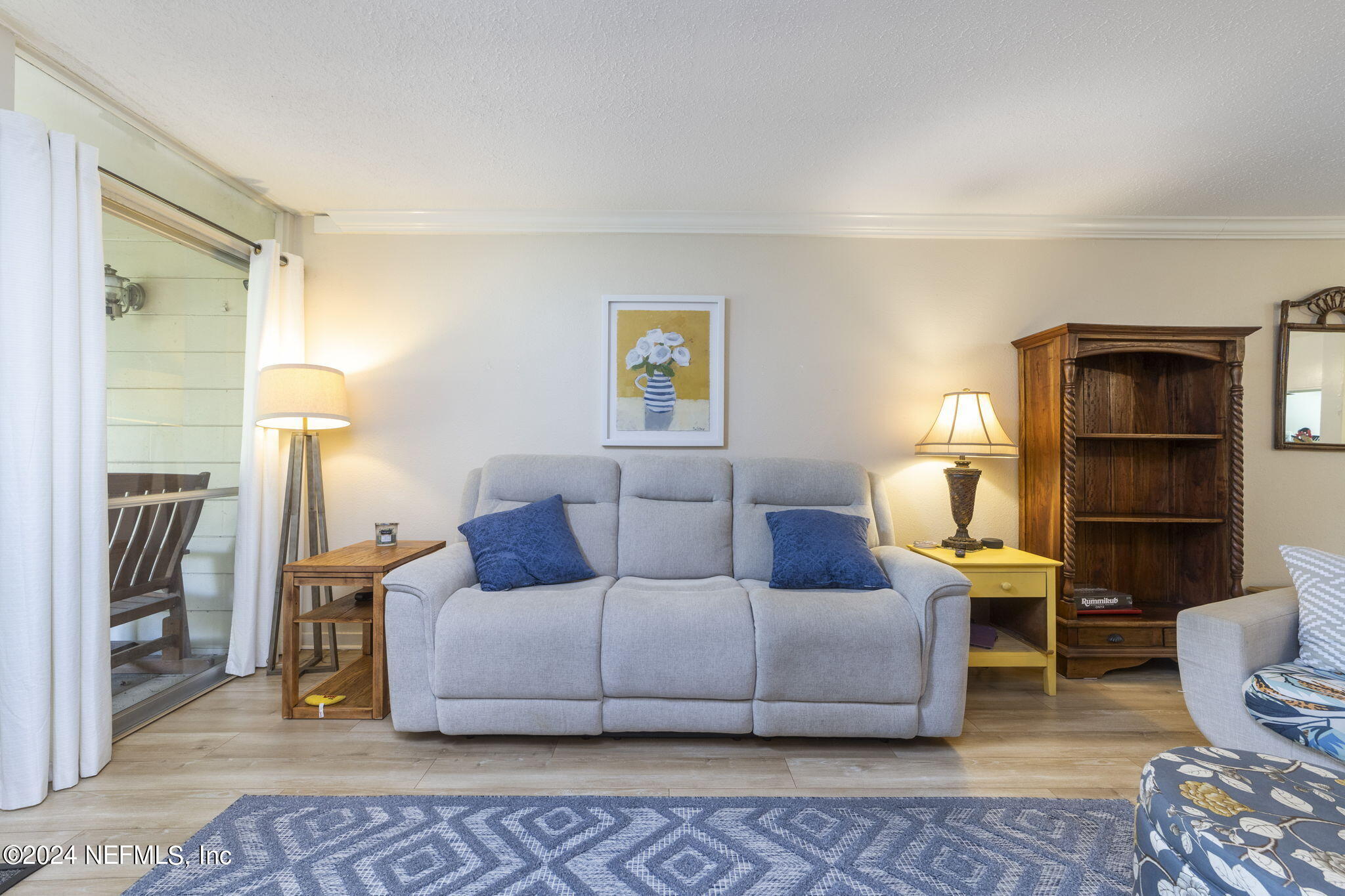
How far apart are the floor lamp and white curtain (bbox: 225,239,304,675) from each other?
0.05 meters

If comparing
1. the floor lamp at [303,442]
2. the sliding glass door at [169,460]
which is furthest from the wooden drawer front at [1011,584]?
the sliding glass door at [169,460]

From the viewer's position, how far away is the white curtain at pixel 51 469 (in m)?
1.75

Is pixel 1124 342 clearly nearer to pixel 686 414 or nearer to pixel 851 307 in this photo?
pixel 851 307

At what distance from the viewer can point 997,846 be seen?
62.9 inches

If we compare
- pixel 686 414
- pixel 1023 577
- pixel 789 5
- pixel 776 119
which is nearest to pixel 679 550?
pixel 686 414

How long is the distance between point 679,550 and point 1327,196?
3.48 m

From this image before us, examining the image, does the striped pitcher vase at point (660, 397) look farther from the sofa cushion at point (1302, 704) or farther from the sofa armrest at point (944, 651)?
the sofa cushion at point (1302, 704)

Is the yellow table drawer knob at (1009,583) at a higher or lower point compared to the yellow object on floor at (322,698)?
higher

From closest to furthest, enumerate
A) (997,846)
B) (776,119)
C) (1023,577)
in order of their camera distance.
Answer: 1. (997,846)
2. (776,119)
3. (1023,577)

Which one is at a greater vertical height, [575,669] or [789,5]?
[789,5]

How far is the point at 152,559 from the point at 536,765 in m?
1.80

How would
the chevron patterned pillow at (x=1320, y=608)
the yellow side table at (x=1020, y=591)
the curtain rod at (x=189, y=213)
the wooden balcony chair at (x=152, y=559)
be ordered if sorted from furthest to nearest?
1. the yellow side table at (x=1020, y=591)
2. the wooden balcony chair at (x=152, y=559)
3. the curtain rod at (x=189, y=213)
4. the chevron patterned pillow at (x=1320, y=608)

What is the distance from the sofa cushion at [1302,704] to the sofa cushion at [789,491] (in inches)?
51.9

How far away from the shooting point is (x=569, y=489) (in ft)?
9.34
